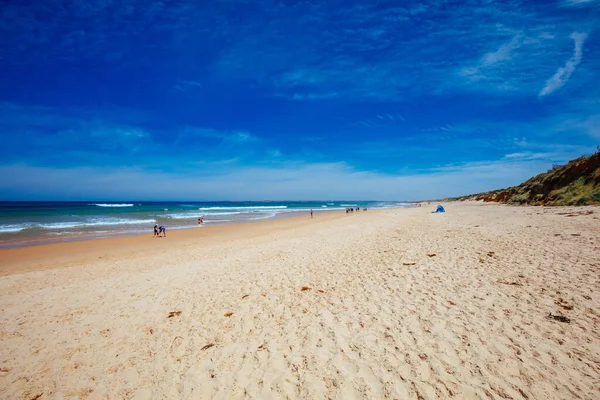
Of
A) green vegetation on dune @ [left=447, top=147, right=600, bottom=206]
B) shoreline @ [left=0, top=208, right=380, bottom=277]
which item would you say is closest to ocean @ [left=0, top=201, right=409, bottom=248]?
shoreline @ [left=0, top=208, right=380, bottom=277]

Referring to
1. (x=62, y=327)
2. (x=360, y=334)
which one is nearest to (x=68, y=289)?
(x=62, y=327)

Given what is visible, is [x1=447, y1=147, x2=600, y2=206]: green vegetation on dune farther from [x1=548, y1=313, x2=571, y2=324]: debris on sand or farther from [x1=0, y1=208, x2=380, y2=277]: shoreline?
[x1=0, y1=208, x2=380, y2=277]: shoreline

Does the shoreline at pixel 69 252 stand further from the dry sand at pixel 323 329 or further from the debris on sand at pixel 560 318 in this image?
the debris on sand at pixel 560 318

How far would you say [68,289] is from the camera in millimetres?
8156

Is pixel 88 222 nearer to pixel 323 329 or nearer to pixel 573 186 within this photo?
pixel 323 329

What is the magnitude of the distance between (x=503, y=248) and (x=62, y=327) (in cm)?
1340

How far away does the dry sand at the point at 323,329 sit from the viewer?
3.60 metres

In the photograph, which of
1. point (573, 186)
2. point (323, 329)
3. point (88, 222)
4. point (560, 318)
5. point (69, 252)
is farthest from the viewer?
point (88, 222)

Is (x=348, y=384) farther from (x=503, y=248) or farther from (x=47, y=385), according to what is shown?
(x=503, y=248)

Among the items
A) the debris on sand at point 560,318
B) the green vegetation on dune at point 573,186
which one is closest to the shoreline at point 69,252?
the debris on sand at point 560,318

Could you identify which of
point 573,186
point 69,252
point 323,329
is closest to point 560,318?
point 323,329

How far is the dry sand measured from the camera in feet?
11.8

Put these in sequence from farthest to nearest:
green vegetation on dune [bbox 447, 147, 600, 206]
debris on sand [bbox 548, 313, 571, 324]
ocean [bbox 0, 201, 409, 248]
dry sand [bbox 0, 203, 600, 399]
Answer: ocean [bbox 0, 201, 409, 248] → green vegetation on dune [bbox 447, 147, 600, 206] → debris on sand [bbox 548, 313, 571, 324] → dry sand [bbox 0, 203, 600, 399]

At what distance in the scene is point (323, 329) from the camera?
4.97 m
